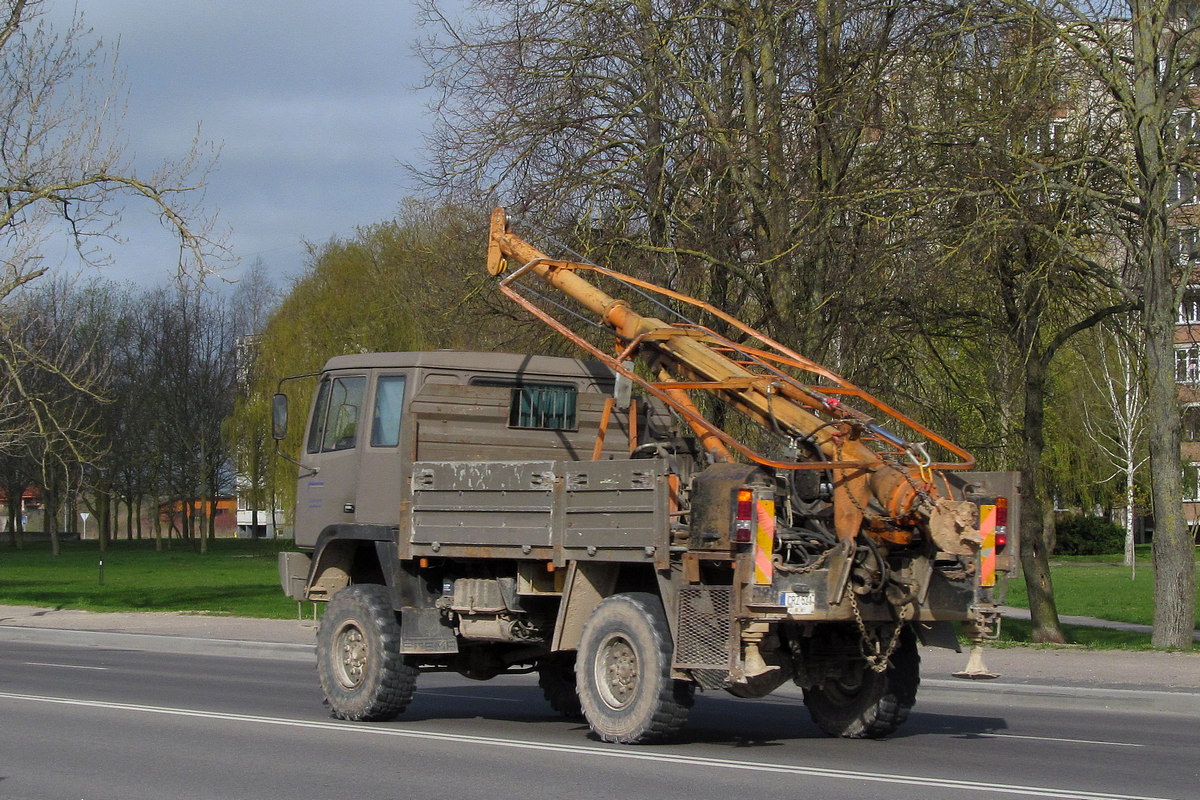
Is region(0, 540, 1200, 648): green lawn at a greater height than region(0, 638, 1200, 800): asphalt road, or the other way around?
region(0, 638, 1200, 800): asphalt road

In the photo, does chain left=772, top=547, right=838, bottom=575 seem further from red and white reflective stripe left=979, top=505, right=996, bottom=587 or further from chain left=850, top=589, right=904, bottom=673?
red and white reflective stripe left=979, top=505, right=996, bottom=587

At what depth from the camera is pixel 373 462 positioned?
11070 mm

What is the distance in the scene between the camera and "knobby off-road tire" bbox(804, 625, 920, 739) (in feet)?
32.6

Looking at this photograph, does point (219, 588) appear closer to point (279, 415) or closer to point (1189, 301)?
point (1189, 301)

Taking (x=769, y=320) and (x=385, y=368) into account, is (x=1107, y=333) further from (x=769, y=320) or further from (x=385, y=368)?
(x=385, y=368)

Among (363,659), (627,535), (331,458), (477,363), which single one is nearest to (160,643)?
(331,458)

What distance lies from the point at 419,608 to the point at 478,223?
10.5 meters

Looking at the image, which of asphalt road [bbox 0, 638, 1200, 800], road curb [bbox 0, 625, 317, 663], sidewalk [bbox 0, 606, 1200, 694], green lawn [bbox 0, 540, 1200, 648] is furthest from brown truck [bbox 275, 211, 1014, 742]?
green lawn [bbox 0, 540, 1200, 648]

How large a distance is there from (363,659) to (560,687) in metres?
1.70

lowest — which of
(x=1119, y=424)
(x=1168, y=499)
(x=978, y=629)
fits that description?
(x=978, y=629)

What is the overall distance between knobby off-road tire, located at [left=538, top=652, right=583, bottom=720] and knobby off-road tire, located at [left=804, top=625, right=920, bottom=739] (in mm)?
2217

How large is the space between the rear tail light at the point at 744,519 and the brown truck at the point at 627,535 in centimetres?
1

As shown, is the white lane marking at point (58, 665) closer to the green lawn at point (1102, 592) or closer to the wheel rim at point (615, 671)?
the wheel rim at point (615, 671)

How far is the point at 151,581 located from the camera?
40.5 metres
